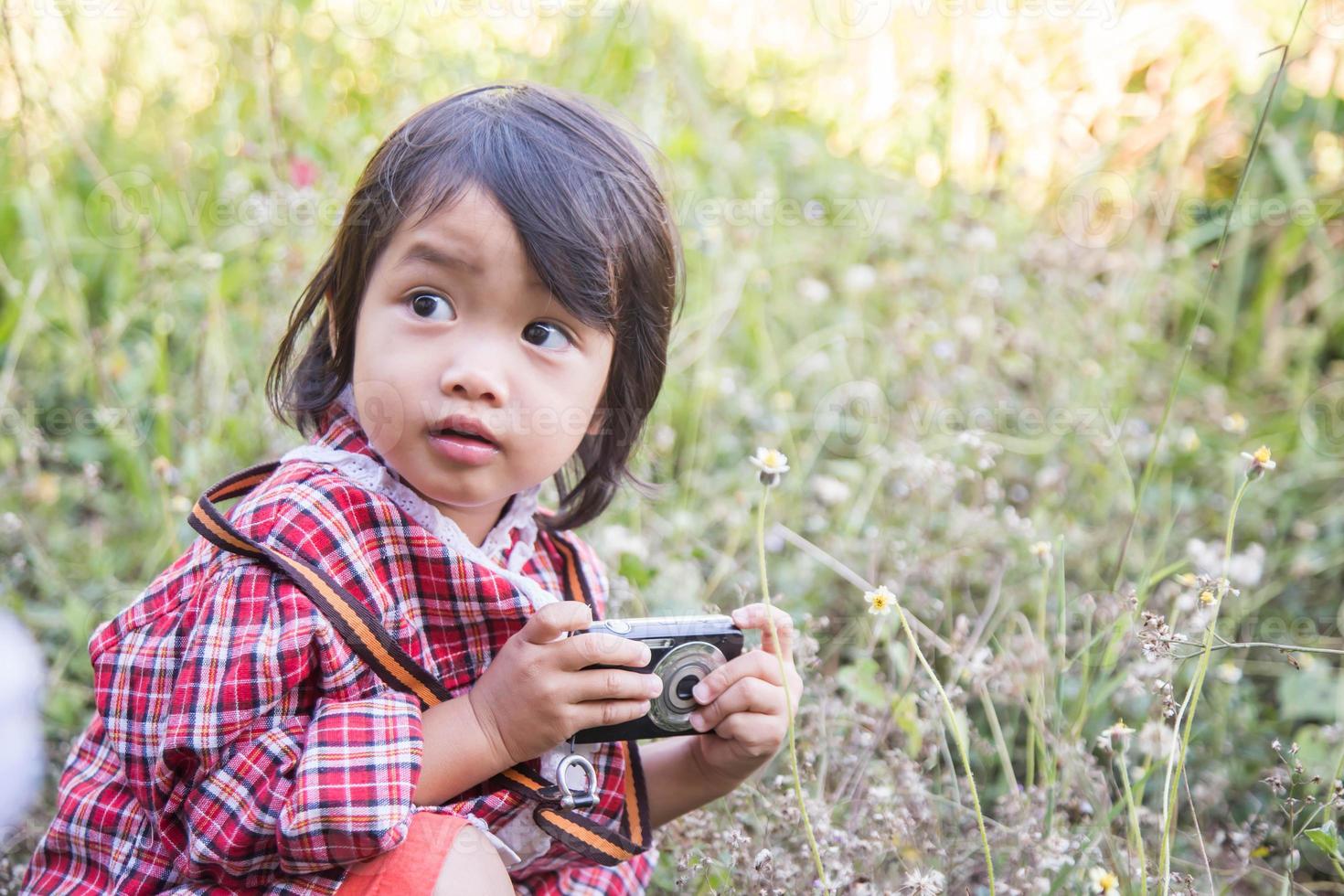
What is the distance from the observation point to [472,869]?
101 cm

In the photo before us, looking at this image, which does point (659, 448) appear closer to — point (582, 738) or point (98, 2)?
point (582, 738)

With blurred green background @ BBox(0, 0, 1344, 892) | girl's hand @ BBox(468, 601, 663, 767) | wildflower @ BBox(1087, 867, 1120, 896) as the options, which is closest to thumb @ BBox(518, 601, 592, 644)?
girl's hand @ BBox(468, 601, 663, 767)

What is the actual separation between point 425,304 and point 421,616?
1.00 feet

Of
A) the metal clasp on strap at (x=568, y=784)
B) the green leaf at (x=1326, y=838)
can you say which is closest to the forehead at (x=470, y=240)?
the metal clasp on strap at (x=568, y=784)

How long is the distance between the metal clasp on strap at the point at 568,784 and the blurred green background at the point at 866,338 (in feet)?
0.51

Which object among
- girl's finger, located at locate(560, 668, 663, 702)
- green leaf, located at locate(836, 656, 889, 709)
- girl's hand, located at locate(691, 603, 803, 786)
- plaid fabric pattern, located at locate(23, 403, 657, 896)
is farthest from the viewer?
green leaf, located at locate(836, 656, 889, 709)

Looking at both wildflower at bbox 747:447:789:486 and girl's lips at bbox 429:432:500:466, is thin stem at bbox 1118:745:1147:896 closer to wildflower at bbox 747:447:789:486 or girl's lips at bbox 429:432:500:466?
wildflower at bbox 747:447:789:486

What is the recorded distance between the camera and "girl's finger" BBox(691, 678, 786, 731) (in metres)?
1.16

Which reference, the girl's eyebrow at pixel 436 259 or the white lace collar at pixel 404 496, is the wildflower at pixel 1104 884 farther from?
the girl's eyebrow at pixel 436 259

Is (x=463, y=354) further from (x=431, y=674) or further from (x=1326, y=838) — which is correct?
(x=1326, y=838)

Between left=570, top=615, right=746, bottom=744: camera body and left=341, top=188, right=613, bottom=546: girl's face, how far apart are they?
0.21m

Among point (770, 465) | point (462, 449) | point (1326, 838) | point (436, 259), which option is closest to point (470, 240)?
point (436, 259)

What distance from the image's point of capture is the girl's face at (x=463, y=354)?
105 cm

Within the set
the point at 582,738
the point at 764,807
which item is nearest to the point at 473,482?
the point at 582,738
